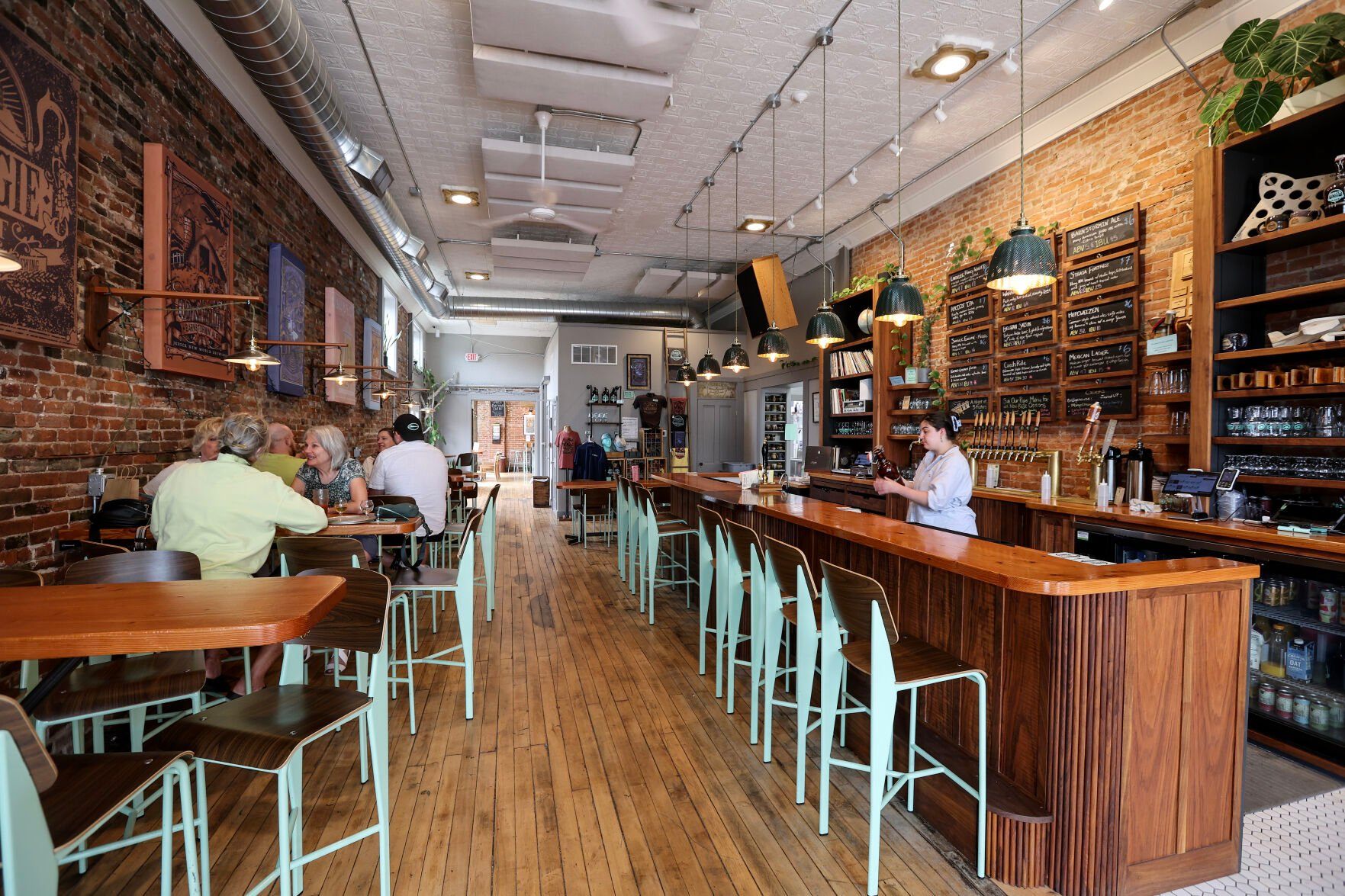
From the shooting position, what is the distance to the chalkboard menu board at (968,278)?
19.7 ft

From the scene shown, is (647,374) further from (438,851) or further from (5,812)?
(5,812)

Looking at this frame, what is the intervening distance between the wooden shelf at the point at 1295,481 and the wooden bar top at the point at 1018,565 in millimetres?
1420

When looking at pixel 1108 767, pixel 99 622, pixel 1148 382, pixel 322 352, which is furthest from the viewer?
pixel 322 352

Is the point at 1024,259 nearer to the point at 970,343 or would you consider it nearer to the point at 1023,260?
the point at 1023,260

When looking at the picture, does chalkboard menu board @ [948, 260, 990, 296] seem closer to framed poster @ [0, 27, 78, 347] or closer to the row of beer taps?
the row of beer taps

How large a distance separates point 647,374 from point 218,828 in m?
10.0

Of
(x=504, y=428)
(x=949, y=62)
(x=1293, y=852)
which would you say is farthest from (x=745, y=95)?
(x=504, y=428)

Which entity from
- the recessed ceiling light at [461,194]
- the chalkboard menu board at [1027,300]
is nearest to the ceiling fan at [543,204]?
the recessed ceiling light at [461,194]

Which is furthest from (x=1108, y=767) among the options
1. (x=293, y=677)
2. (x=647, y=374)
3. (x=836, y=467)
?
(x=647, y=374)

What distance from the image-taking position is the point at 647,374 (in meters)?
12.0

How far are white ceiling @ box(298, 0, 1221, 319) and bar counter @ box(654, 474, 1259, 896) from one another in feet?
12.1

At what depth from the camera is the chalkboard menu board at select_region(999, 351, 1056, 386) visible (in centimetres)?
533

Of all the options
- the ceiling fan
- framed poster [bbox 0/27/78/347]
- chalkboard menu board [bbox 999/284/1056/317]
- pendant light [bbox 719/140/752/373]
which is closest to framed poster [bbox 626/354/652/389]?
pendant light [bbox 719/140/752/373]

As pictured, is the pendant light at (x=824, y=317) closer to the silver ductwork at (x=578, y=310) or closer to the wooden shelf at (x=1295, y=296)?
the wooden shelf at (x=1295, y=296)
